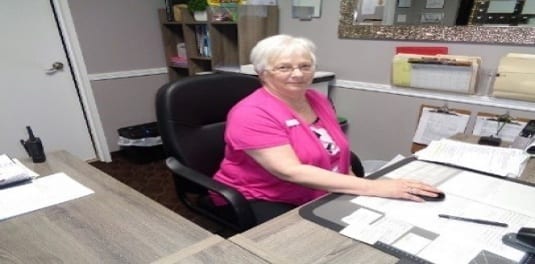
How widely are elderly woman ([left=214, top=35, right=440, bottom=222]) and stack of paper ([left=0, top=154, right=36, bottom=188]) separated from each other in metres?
0.65

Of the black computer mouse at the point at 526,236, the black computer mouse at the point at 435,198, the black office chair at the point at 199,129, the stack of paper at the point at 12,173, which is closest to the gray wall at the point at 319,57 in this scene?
the black office chair at the point at 199,129

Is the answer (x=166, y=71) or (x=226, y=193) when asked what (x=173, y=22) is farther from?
(x=226, y=193)

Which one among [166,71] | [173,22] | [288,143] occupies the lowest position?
[166,71]

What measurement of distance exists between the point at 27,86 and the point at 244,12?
1783 millimetres

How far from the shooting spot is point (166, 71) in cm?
338

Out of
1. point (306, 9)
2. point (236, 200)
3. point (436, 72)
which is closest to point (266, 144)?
point (236, 200)

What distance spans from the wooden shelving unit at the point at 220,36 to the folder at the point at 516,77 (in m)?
1.51

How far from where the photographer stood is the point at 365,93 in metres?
2.25

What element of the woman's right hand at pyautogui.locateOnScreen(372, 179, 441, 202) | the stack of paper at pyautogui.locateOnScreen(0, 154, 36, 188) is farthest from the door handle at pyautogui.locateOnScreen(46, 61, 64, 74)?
the woman's right hand at pyautogui.locateOnScreen(372, 179, 441, 202)

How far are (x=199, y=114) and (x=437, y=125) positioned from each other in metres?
1.36

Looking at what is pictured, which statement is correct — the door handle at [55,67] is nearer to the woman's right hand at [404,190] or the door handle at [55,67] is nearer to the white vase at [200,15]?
the white vase at [200,15]

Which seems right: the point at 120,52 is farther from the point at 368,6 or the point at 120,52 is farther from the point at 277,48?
the point at 277,48

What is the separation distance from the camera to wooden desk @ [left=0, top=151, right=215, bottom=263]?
30.6 inches

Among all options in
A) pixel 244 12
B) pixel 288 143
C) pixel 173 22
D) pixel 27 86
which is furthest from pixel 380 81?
pixel 27 86
